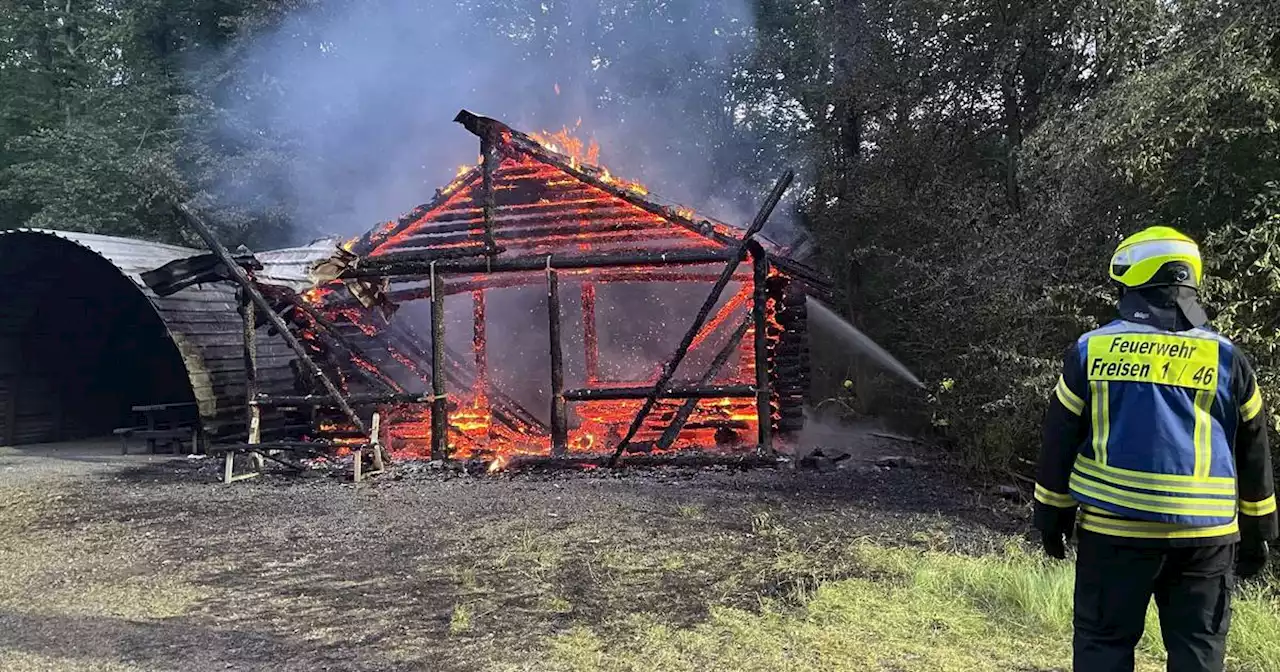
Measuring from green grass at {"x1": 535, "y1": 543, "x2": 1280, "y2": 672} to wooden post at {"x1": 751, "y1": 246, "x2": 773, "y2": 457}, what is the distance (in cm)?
492

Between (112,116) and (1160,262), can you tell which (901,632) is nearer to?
(1160,262)

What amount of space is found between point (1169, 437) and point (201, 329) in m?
13.7

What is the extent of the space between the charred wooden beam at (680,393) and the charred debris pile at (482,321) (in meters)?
0.02

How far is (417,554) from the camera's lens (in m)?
6.90

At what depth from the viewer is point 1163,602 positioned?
3.34 meters

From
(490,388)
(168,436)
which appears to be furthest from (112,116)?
(490,388)

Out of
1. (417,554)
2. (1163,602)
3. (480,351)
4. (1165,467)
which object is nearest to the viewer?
(1165,467)

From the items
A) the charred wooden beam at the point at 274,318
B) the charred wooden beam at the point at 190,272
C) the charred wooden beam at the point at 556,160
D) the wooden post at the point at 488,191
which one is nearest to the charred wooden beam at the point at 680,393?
the charred wooden beam at the point at 556,160

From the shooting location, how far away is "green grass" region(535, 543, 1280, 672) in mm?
4398

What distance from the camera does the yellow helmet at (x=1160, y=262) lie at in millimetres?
3256

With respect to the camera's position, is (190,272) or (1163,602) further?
(190,272)

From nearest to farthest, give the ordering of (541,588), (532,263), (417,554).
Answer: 1. (541,588)
2. (417,554)
3. (532,263)

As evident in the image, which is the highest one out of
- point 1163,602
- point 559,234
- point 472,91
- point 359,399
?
point 472,91

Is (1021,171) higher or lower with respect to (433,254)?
higher
